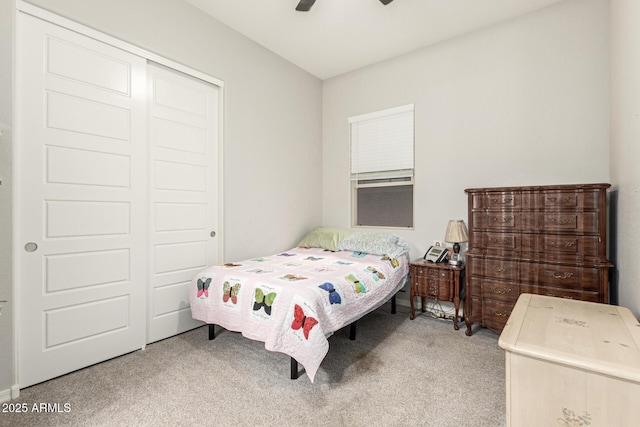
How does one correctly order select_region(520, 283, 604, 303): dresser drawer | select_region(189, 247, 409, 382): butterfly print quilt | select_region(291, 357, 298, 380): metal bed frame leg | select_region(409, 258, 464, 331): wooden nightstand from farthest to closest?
select_region(409, 258, 464, 331): wooden nightstand → select_region(520, 283, 604, 303): dresser drawer → select_region(291, 357, 298, 380): metal bed frame leg → select_region(189, 247, 409, 382): butterfly print quilt

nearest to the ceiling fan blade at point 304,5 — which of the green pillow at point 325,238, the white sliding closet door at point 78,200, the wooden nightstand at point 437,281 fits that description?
the white sliding closet door at point 78,200

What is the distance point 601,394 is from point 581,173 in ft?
7.87

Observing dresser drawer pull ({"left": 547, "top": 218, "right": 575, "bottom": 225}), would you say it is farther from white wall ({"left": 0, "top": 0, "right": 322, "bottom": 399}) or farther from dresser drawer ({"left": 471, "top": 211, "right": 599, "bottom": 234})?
white wall ({"left": 0, "top": 0, "right": 322, "bottom": 399})

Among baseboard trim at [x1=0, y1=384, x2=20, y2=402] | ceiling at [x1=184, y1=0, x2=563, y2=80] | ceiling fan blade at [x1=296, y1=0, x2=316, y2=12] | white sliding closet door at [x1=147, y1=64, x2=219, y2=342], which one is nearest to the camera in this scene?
baseboard trim at [x1=0, y1=384, x2=20, y2=402]

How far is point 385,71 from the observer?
385 centimetres

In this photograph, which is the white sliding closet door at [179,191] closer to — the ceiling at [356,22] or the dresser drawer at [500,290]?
the ceiling at [356,22]

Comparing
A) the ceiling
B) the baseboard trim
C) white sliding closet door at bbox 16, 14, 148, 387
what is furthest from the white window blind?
the baseboard trim

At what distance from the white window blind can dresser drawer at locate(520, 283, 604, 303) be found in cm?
176

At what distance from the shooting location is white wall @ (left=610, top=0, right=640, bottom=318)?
170cm

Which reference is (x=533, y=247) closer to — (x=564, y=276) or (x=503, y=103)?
(x=564, y=276)

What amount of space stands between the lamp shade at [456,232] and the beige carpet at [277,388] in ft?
3.07

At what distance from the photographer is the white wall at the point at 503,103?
2678mm

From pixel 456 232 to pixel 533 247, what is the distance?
68 centimetres

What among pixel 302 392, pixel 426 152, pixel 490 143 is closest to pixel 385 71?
pixel 426 152
